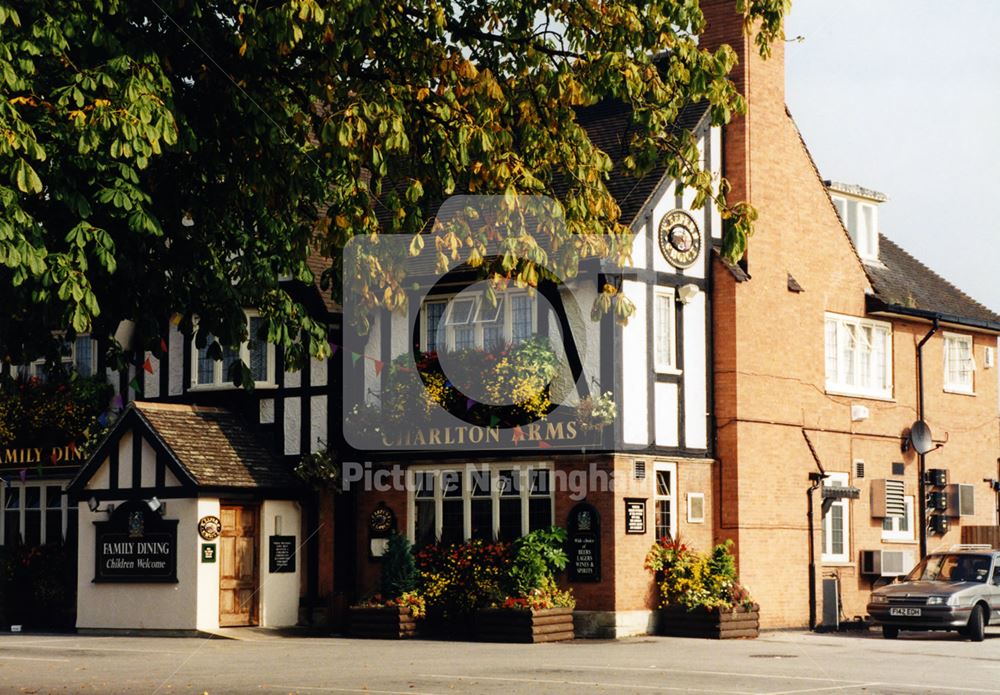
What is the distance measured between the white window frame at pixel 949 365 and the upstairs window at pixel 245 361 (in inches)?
599

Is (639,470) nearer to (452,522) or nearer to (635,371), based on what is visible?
(635,371)

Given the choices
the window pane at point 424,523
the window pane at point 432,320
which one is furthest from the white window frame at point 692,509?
the window pane at point 432,320

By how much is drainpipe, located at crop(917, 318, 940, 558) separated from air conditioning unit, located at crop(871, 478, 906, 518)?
0.55m

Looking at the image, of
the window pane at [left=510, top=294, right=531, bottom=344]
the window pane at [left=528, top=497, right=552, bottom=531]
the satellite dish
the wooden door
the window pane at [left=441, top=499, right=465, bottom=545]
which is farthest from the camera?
the satellite dish

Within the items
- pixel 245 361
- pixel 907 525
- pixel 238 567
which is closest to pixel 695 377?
pixel 907 525

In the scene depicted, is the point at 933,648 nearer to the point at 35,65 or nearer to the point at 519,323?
the point at 519,323

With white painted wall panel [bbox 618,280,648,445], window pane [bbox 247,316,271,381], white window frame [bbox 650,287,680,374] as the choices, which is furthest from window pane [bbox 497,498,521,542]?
window pane [bbox 247,316,271,381]

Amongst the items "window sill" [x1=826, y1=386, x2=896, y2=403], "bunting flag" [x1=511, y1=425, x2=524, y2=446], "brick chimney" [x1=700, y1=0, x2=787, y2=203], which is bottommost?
"bunting flag" [x1=511, y1=425, x2=524, y2=446]

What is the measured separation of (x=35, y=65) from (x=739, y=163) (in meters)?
16.9

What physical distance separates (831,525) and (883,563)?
1378 mm

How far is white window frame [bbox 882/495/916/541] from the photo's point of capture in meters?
33.2

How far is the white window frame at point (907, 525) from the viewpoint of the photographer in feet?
109

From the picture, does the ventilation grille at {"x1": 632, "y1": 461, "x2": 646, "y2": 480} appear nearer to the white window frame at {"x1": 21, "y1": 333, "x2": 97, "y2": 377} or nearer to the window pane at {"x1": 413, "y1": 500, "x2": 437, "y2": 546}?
the window pane at {"x1": 413, "y1": 500, "x2": 437, "y2": 546}

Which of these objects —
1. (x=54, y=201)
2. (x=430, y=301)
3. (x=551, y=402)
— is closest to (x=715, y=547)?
(x=551, y=402)
